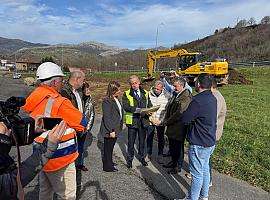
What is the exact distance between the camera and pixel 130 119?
5.59 metres

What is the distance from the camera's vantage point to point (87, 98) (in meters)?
5.32

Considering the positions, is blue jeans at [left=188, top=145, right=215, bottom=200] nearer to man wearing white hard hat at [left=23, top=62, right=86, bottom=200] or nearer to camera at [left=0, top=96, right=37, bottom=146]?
man wearing white hard hat at [left=23, top=62, right=86, bottom=200]

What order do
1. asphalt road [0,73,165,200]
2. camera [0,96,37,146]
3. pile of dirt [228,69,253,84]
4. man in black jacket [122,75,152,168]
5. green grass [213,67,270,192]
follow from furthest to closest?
pile of dirt [228,69,253,84]
man in black jacket [122,75,152,168]
green grass [213,67,270,192]
asphalt road [0,73,165,200]
camera [0,96,37,146]

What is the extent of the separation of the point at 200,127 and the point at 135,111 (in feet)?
6.58

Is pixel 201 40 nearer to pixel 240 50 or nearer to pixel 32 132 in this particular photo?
pixel 240 50

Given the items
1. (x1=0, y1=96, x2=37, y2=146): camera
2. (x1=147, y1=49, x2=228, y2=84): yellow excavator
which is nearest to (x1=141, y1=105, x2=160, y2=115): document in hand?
(x1=0, y1=96, x2=37, y2=146): camera

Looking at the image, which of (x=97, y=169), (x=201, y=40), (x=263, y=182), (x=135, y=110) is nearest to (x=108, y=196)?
(x=97, y=169)

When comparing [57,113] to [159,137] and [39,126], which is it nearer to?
[39,126]

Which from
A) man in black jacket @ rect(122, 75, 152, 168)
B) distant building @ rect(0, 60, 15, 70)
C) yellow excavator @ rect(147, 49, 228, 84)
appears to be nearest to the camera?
man in black jacket @ rect(122, 75, 152, 168)

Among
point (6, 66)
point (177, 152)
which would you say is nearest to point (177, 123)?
point (177, 152)

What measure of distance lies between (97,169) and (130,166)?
66cm

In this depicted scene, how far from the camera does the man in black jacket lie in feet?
18.1

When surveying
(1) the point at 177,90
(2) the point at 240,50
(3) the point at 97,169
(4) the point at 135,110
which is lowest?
(3) the point at 97,169

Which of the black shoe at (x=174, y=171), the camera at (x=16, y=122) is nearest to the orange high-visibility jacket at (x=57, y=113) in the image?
the camera at (x=16, y=122)
